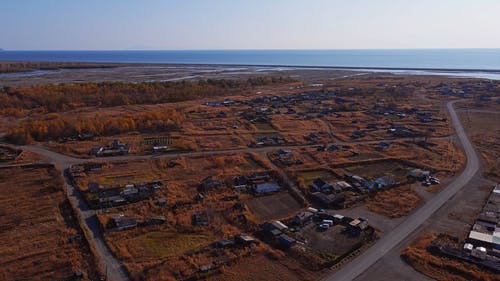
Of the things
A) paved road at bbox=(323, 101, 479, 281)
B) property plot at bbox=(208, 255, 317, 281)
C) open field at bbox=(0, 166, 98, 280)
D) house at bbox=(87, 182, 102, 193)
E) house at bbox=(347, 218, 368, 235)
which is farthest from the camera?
house at bbox=(87, 182, 102, 193)

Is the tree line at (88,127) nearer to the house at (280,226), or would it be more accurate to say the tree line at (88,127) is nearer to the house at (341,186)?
the house at (341,186)

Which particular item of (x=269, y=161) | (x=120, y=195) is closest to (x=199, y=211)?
(x=120, y=195)

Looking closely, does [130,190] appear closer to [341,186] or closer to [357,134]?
[341,186]

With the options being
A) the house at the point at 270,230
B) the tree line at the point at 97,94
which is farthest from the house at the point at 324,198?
the tree line at the point at 97,94

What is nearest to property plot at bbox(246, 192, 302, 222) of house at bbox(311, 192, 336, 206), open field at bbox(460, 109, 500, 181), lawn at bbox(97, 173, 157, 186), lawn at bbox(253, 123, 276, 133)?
house at bbox(311, 192, 336, 206)

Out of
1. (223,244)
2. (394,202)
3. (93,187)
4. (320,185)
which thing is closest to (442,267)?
(394,202)

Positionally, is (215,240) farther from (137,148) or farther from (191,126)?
(191,126)

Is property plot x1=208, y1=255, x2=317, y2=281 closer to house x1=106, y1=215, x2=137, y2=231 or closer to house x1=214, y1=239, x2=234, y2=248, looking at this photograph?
house x1=214, y1=239, x2=234, y2=248
